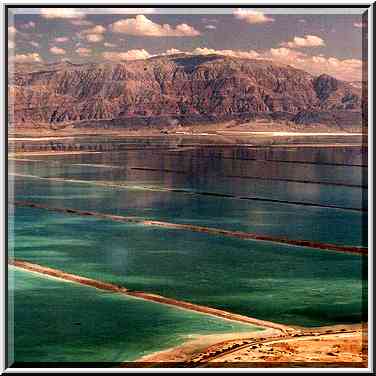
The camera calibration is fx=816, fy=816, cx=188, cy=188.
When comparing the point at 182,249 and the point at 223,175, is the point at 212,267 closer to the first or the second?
the point at 182,249

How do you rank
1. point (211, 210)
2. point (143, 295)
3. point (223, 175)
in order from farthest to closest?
point (223, 175) → point (211, 210) → point (143, 295)

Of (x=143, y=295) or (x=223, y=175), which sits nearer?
(x=143, y=295)

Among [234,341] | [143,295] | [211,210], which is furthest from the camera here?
[211,210]

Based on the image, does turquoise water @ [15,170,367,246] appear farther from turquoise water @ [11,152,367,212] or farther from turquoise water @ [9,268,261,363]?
turquoise water @ [9,268,261,363]

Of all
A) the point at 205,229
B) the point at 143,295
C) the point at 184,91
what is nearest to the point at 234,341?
the point at 143,295

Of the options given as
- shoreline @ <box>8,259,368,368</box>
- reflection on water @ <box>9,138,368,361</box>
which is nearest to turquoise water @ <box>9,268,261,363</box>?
reflection on water @ <box>9,138,368,361</box>

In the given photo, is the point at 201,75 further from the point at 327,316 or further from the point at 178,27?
the point at 327,316
